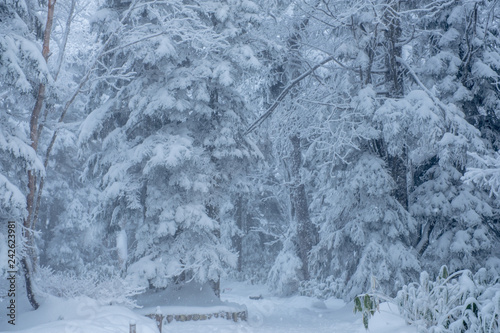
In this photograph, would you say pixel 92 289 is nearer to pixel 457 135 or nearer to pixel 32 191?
pixel 32 191

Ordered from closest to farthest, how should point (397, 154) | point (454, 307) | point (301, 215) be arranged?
point (454, 307), point (397, 154), point (301, 215)

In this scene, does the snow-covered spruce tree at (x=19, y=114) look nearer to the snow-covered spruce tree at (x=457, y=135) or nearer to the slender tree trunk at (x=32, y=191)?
the slender tree trunk at (x=32, y=191)

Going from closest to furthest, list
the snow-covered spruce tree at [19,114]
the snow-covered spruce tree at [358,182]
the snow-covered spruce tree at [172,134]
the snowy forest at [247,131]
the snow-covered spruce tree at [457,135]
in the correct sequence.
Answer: the snow-covered spruce tree at [19,114], the snowy forest at [247,131], the snow-covered spruce tree at [457,135], the snow-covered spruce tree at [358,182], the snow-covered spruce tree at [172,134]

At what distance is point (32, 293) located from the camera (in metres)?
9.84

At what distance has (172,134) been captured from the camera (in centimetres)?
1303

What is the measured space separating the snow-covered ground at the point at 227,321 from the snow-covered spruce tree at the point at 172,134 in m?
1.67

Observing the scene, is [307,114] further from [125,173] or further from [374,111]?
[125,173]

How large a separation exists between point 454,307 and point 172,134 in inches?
331

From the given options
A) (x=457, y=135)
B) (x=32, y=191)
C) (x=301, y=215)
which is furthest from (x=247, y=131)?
(x=32, y=191)

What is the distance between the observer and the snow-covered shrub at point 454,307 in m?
6.37

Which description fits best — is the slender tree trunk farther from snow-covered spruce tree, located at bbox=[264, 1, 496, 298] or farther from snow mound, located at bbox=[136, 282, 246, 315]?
snow-covered spruce tree, located at bbox=[264, 1, 496, 298]

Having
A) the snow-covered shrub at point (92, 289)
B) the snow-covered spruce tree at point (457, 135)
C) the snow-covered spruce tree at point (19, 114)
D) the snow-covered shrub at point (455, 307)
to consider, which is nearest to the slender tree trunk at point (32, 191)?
the snow-covered spruce tree at point (19, 114)

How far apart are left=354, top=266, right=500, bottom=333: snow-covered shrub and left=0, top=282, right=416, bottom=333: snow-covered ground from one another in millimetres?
260

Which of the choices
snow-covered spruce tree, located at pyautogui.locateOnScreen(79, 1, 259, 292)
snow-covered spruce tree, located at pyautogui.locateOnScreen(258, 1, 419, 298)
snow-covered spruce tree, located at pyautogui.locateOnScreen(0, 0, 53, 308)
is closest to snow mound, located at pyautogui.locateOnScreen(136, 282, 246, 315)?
snow-covered spruce tree, located at pyautogui.locateOnScreen(79, 1, 259, 292)
